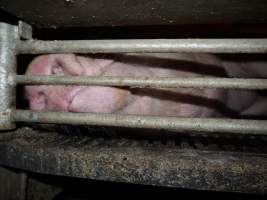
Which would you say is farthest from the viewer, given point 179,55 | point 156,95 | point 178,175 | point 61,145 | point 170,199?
point 170,199

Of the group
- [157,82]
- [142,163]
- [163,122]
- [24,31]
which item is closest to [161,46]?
[157,82]

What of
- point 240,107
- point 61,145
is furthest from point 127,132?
point 240,107

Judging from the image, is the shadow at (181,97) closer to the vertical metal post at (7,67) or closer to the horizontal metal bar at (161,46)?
the horizontal metal bar at (161,46)

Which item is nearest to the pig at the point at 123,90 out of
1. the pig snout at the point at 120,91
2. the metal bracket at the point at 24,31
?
the pig snout at the point at 120,91

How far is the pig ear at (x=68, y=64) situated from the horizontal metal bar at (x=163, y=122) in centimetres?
20

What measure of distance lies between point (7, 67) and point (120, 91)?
18.4 inches

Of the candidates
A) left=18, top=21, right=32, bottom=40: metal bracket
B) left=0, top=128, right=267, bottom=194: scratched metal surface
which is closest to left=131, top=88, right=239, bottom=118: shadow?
left=0, top=128, right=267, bottom=194: scratched metal surface

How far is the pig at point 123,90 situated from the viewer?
4.38ft

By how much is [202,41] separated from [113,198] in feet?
4.23

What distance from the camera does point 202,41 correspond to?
112 cm

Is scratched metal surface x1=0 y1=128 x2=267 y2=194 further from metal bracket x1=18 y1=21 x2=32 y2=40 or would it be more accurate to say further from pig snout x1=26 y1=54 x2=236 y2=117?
metal bracket x1=18 y1=21 x2=32 y2=40

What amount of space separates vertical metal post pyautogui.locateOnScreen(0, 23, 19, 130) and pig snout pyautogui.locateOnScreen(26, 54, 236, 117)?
0.08 m

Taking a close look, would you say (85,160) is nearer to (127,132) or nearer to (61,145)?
(61,145)

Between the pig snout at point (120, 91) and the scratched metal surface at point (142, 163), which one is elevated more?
the pig snout at point (120, 91)
